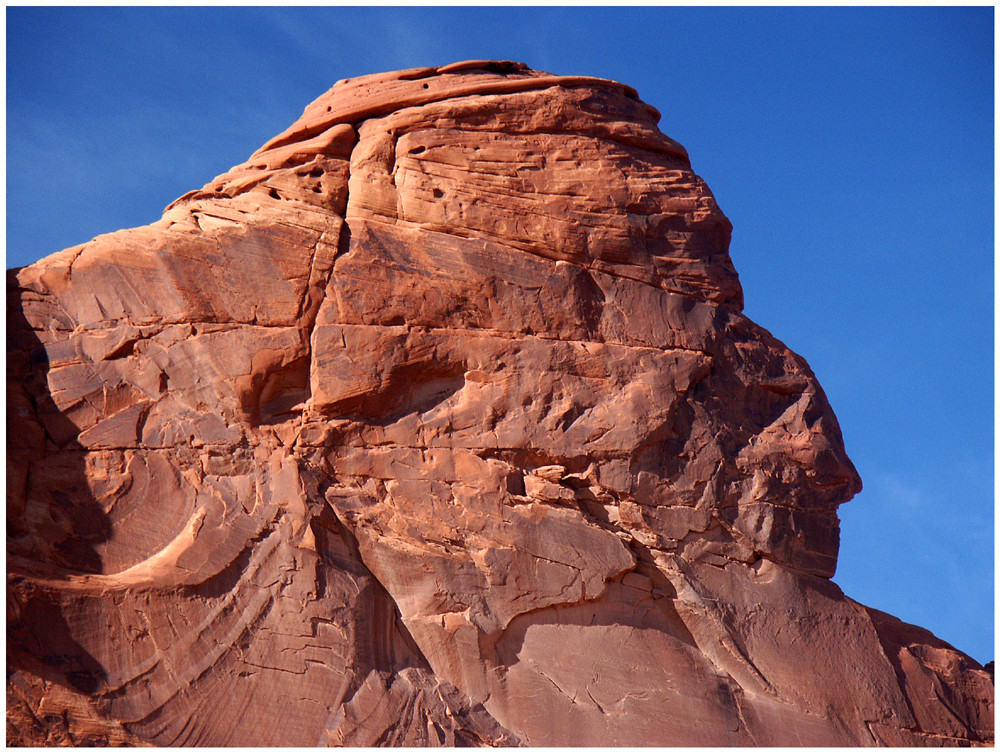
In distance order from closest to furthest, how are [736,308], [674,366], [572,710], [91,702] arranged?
1. [91,702]
2. [572,710]
3. [674,366]
4. [736,308]

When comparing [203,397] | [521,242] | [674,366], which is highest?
[521,242]

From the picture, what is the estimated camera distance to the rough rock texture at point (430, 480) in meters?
11.8

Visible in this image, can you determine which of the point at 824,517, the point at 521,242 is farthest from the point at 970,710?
the point at 521,242

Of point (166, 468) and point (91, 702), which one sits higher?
point (166, 468)

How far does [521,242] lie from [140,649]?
249 inches

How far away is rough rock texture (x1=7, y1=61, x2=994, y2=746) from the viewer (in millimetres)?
11758

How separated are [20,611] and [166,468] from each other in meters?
2.10

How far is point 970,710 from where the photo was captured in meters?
13.7

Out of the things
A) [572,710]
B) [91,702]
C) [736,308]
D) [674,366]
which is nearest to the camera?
[91,702]

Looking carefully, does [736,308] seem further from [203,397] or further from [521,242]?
[203,397]

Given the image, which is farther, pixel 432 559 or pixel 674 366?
pixel 674 366

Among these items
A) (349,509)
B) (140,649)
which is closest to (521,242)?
(349,509)

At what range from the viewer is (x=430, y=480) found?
1279cm

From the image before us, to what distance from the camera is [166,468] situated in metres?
12.4
